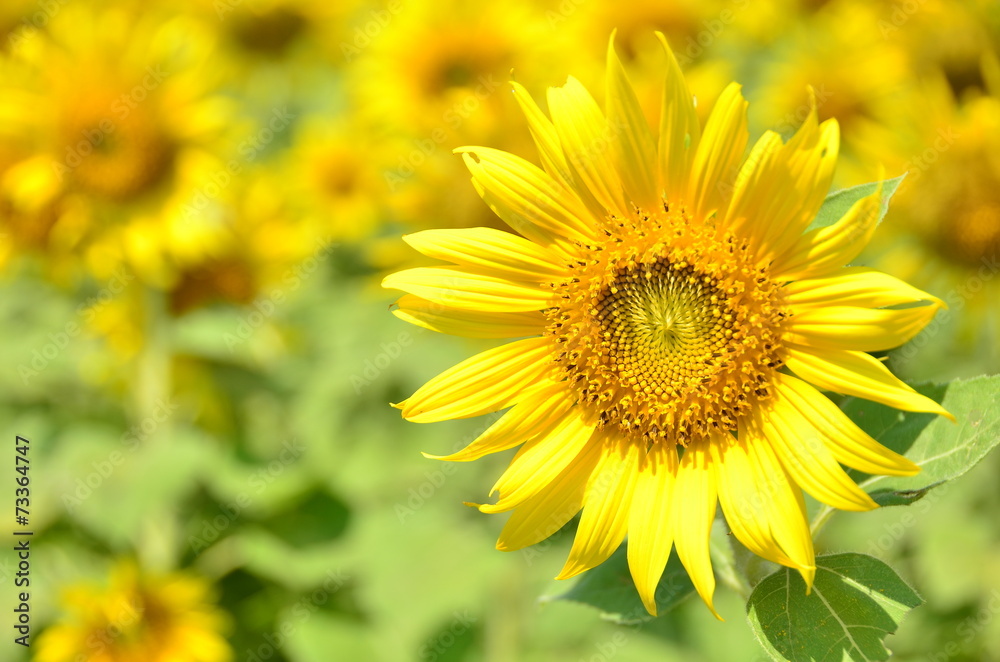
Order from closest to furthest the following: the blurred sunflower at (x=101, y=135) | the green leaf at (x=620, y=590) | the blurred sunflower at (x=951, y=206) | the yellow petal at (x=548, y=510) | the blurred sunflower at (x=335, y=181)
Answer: the yellow petal at (x=548, y=510) → the green leaf at (x=620, y=590) → the blurred sunflower at (x=951, y=206) → the blurred sunflower at (x=101, y=135) → the blurred sunflower at (x=335, y=181)

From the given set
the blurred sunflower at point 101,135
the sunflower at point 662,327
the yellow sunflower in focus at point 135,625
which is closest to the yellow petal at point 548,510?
the sunflower at point 662,327

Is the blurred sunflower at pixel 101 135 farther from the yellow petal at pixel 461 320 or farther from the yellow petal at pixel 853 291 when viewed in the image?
the yellow petal at pixel 853 291

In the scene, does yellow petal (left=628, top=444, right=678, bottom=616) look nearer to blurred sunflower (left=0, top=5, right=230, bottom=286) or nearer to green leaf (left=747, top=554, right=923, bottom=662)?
green leaf (left=747, top=554, right=923, bottom=662)

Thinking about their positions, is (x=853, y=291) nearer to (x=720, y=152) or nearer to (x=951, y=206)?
(x=720, y=152)

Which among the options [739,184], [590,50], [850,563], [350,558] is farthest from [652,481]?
[590,50]

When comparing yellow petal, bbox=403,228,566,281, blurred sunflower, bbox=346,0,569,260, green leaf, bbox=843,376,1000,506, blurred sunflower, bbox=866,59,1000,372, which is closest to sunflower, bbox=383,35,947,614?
yellow petal, bbox=403,228,566,281

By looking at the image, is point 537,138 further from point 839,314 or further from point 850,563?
point 850,563
